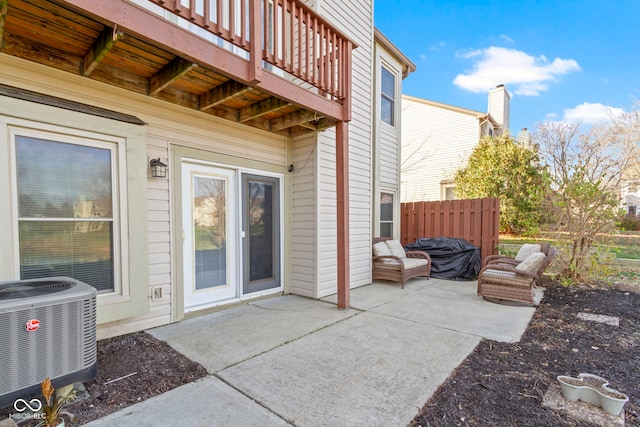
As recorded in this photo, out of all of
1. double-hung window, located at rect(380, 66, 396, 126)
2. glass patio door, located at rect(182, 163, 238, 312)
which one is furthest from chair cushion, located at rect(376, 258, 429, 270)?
double-hung window, located at rect(380, 66, 396, 126)

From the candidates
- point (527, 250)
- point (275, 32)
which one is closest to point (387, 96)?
point (527, 250)

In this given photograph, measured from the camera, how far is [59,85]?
2889mm

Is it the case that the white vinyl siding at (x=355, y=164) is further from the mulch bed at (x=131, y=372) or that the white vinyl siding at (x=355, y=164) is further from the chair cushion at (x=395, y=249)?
the mulch bed at (x=131, y=372)

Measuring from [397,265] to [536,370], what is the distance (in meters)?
3.29

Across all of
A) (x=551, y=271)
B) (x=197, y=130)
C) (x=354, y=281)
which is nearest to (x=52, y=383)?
(x=197, y=130)

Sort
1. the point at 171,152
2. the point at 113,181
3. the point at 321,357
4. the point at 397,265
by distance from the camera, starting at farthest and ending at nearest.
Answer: the point at 397,265 → the point at 171,152 → the point at 113,181 → the point at 321,357

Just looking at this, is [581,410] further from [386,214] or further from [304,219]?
[386,214]

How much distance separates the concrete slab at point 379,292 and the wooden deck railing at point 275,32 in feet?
9.72

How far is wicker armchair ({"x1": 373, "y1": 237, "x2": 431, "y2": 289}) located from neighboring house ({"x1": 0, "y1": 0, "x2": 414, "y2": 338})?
121 centimetres

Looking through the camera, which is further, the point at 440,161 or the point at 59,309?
the point at 440,161

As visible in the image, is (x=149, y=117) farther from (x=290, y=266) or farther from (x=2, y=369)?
(x=290, y=266)

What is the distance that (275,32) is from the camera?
2.92 meters

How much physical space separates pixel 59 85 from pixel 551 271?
8.50m

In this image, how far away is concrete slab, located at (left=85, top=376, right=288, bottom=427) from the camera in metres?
1.94
